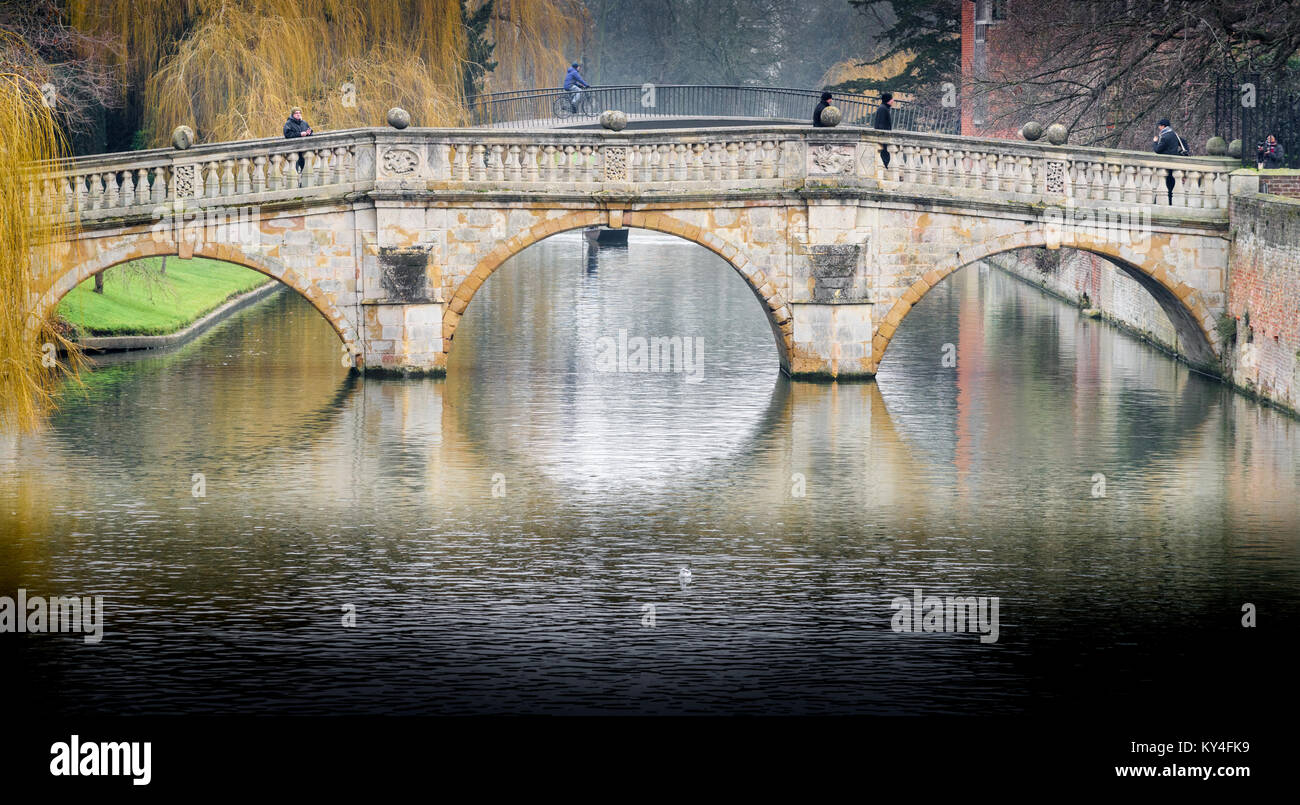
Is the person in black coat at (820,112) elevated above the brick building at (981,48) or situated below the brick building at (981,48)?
below

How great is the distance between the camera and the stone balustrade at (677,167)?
27.5 metres

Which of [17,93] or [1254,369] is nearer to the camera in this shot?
[17,93]

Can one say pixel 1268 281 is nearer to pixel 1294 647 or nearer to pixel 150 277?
pixel 1294 647

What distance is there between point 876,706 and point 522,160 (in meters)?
16.0

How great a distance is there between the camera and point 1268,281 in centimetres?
2600

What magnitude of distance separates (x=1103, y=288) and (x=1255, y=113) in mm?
8383

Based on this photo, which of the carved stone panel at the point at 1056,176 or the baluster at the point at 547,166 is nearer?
the baluster at the point at 547,166

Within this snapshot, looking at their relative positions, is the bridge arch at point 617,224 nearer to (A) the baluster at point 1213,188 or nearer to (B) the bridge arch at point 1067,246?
(B) the bridge arch at point 1067,246

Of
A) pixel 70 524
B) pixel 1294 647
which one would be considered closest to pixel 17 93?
pixel 70 524

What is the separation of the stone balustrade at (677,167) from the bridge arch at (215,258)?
0.69 meters

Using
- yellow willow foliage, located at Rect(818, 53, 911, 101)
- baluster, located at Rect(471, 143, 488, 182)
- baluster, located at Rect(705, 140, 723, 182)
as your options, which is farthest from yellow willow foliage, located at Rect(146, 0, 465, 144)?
yellow willow foliage, located at Rect(818, 53, 911, 101)

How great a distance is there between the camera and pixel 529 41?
4500 cm

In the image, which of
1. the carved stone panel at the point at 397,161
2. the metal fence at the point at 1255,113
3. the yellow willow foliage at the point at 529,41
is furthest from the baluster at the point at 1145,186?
the yellow willow foliage at the point at 529,41
